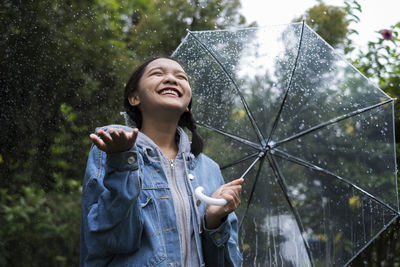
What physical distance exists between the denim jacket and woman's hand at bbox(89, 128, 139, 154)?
0.07 ft

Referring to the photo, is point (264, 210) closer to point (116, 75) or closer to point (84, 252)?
point (84, 252)

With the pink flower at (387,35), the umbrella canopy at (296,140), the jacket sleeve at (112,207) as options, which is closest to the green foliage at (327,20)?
the pink flower at (387,35)

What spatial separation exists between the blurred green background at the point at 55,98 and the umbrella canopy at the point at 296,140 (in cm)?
162

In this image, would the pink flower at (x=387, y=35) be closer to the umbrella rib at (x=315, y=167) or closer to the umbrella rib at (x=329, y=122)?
the umbrella rib at (x=329, y=122)

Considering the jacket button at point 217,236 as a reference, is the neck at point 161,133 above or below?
above

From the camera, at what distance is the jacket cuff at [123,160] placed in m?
1.15

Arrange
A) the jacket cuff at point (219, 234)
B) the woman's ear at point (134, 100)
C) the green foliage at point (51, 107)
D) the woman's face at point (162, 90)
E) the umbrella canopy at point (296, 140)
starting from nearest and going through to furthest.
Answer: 1. the jacket cuff at point (219, 234)
2. the woman's face at point (162, 90)
3. the woman's ear at point (134, 100)
4. the umbrella canopy at point (296, 140)
5. the green foliage at point (51, 107)

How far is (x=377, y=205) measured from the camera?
214 cm

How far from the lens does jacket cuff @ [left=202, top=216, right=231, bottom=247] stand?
1.39m

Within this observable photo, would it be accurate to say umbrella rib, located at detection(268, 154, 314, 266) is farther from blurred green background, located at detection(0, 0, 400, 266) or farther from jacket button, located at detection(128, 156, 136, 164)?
blurred green background, located at detection(0, 0, 400, 266)

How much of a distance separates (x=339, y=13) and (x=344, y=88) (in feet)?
11.5

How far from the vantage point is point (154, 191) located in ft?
4.37

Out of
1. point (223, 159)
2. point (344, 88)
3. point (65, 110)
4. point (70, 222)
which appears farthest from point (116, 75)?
point (344, 88)

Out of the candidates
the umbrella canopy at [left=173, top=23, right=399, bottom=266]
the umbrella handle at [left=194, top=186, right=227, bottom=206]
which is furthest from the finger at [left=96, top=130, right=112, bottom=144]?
the umbrella canopy at [left=173, top=23, right=399, bottom=266]
